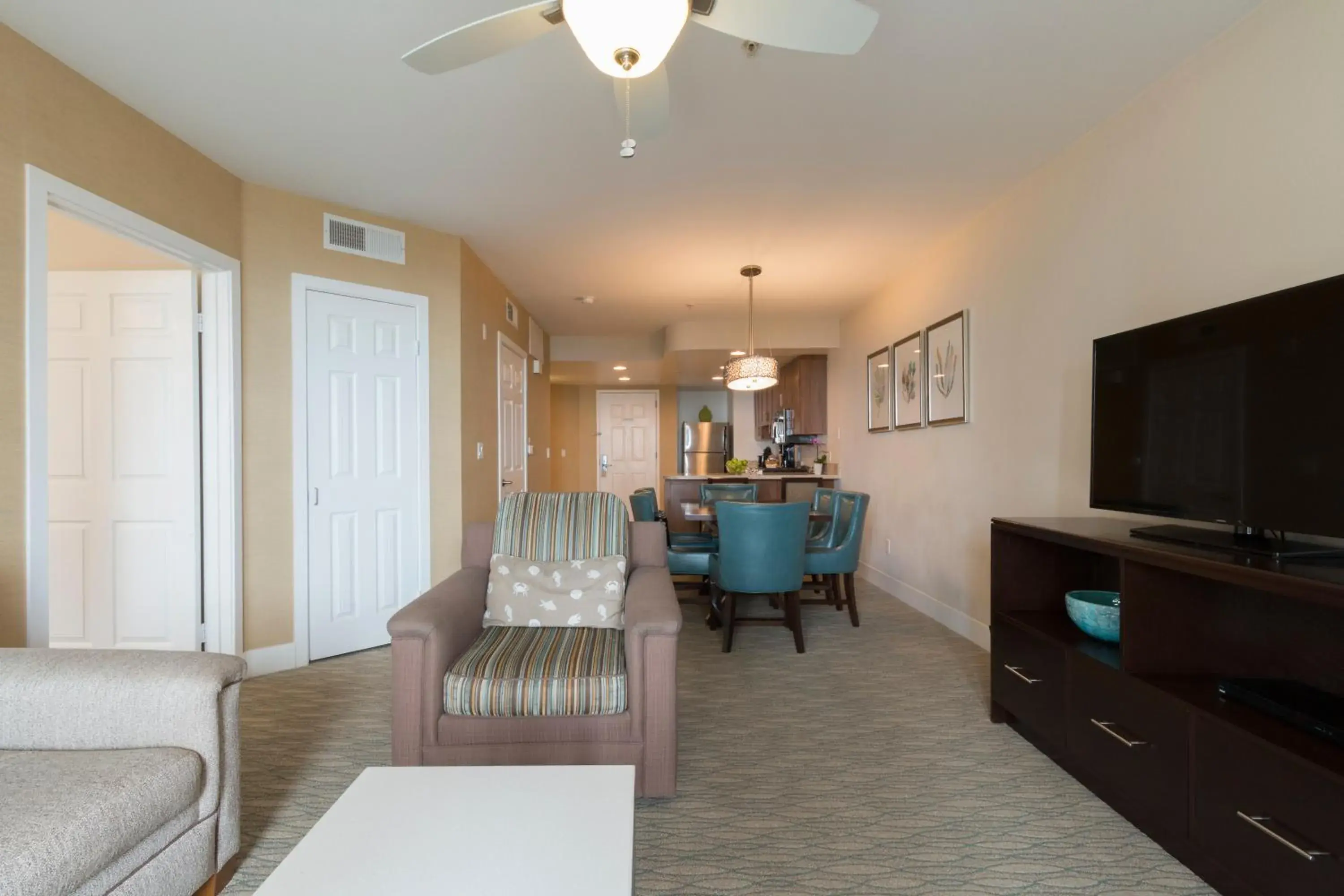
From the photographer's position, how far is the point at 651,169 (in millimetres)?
2980

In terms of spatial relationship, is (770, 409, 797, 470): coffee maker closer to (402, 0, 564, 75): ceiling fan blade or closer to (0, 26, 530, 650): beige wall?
(0, 26, 530, 650): beige wall

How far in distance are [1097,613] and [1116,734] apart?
39cm

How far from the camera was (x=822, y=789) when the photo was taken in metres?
2.06

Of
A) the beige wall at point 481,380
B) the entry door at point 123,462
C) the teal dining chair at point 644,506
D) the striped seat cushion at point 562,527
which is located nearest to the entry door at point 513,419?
the beige wall at point 481,380

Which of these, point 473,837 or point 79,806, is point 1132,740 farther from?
point 79,806

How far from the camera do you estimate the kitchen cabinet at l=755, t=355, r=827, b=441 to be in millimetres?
6863

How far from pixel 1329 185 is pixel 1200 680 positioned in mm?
1431

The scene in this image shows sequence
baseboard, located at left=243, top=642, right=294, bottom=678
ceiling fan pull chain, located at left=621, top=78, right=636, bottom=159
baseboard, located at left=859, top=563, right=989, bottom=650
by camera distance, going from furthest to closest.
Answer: baseboard, located at left=859, top=563, right=989, bottom=650, baseboard, located at left=243, top=642, right=294, bottom=678, ceiling fan pull chain, located at left=621, top=78, right=636, bottom=159

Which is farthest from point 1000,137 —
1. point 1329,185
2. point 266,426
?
point 266,426

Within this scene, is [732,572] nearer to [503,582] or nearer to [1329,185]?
[503,582]

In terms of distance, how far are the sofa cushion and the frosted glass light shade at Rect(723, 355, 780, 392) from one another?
421 cm

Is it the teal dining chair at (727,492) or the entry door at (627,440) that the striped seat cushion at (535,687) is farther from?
the entry door at (627,440)

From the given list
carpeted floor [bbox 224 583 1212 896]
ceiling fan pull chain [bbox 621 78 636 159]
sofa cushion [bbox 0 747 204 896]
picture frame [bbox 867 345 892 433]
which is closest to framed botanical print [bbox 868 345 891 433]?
picture frame [bbox 867 345 892 433]

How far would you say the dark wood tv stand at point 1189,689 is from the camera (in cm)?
132
